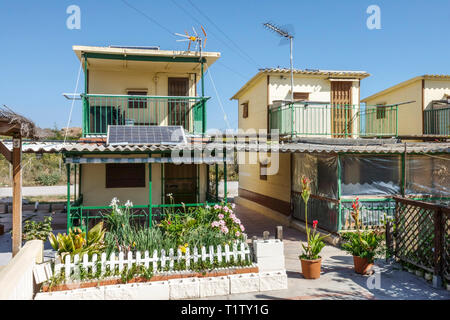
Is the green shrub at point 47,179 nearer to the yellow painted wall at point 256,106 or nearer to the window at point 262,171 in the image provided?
the yellow painted wall at point 256,106

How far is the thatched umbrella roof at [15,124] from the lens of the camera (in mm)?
5862

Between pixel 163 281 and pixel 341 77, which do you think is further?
pixel 341 77

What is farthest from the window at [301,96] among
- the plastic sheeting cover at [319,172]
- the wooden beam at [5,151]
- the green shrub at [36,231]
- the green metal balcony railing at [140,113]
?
the wooden beam at [5,151]

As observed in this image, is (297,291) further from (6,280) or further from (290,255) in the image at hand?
(6,280)

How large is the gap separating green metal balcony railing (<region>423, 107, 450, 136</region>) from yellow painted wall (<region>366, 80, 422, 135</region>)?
29cm

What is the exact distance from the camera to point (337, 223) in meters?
9.71

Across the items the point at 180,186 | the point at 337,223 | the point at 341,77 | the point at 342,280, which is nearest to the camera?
the point at 342,280

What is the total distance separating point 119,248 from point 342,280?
429 cm

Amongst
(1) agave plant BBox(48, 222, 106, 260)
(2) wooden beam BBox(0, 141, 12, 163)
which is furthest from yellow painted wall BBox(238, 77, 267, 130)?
(2) wooden beam BBox(0, 141, 12, 163)

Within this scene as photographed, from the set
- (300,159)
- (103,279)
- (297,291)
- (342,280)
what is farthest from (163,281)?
(300,159)

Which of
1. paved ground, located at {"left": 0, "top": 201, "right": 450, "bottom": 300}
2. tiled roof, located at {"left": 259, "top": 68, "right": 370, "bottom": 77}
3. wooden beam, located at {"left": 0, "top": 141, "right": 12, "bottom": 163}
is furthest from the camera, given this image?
tiled roof, located at {"left": 259, "top": 68, "right": 370, "bottom": 77}

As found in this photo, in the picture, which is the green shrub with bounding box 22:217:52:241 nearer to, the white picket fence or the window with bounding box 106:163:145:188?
the window with bounding box 106:163:145:188

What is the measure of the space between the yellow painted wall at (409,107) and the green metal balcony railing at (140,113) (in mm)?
11025

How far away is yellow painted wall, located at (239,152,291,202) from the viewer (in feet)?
43.4
